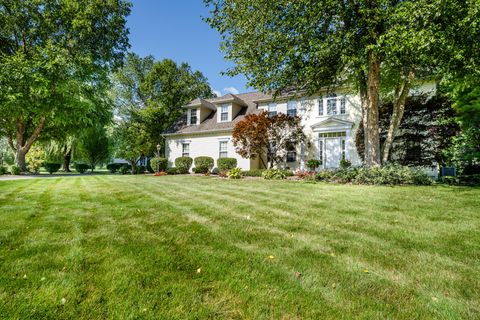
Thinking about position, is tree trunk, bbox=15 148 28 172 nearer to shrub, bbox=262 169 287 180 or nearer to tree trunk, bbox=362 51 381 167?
shrub, bbox=262 169 287 180

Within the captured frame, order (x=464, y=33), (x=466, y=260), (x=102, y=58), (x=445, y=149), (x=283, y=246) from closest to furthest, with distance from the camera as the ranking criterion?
(x=466, y=260) → (x=283, y=246) → (x=464, y=33) → (x=445, y=149) → (x=102, y=58)

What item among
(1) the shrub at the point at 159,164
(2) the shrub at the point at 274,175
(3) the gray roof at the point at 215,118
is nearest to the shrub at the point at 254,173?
(2) the shrub at the point at 274,175

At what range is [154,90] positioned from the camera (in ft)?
92.5

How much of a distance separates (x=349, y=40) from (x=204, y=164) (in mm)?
13862

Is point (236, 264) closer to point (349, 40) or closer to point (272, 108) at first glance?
point (349, 40)

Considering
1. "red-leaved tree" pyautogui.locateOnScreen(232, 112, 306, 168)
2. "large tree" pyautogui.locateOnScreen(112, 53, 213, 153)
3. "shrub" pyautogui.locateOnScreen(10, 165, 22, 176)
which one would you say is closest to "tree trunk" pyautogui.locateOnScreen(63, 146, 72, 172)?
"large tree" pyautogui.locateOnScreen(112, 53, 213, 153)

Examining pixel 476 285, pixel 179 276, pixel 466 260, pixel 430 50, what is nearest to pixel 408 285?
pixel 476 285

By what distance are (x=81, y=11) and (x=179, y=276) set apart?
22843 millimetres

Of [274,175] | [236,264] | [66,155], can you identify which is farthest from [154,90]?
[236,264]

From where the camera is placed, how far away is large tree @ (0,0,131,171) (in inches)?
649

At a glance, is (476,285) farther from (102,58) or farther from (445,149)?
(102,58)

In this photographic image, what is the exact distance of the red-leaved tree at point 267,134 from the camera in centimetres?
1605

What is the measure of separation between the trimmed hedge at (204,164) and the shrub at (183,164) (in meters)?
1.17

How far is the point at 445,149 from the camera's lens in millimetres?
13242
